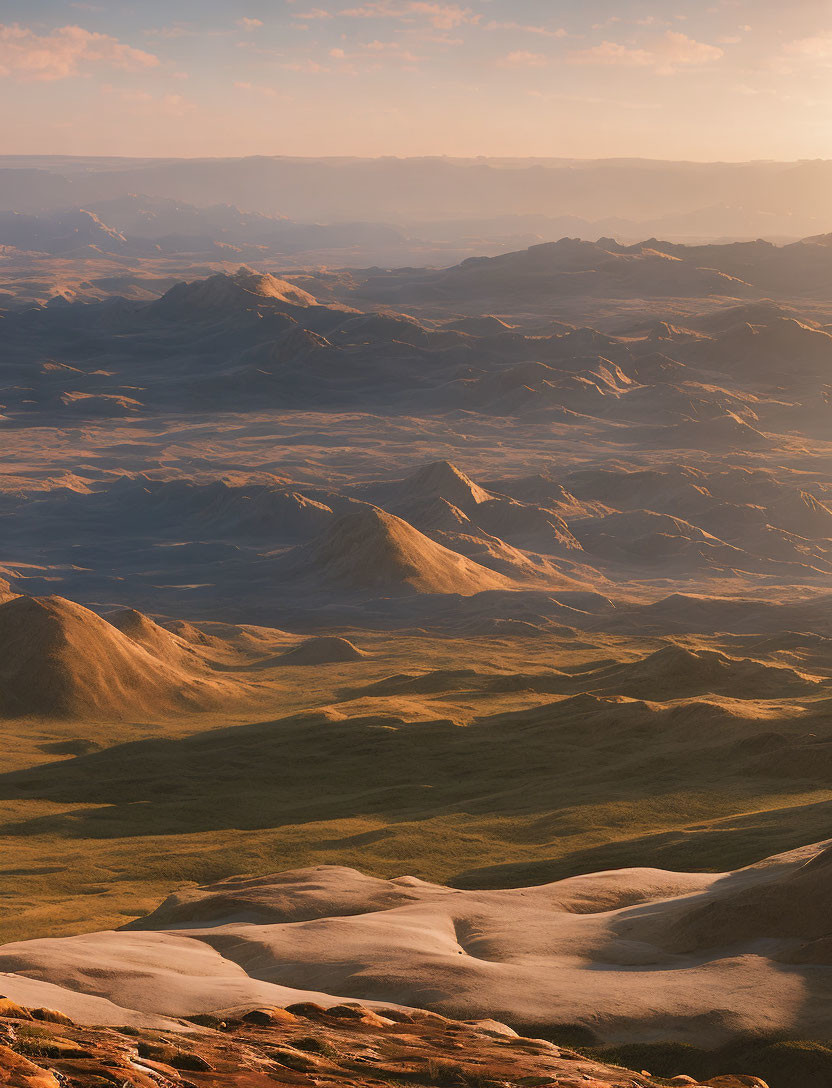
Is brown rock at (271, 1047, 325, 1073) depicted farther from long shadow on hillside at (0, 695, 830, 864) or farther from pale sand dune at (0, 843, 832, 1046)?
long shadow on hillside at (0, 695, 830, 864)

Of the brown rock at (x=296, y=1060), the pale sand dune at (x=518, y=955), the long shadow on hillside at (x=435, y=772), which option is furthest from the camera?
the long shadow on hillside at (x=435, y=772)

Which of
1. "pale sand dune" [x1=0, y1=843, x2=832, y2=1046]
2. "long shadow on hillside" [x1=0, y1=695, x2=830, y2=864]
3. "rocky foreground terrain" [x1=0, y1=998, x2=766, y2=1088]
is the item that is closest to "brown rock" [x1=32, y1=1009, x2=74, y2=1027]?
"rocky foreground terrain" [x1=0, y1=998, x2=766, y2=1088]

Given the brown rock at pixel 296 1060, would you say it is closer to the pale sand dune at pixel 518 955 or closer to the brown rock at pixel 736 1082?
the pale sand dune at pixel 518 955

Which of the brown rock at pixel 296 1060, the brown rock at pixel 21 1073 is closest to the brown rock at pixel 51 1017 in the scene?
the brown rock at pixel 296 1060

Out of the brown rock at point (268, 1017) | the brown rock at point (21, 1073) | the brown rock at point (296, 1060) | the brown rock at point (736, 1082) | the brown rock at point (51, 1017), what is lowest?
the brown rock at point (736, 1082)

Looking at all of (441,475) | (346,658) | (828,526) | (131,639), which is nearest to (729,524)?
(828,526)

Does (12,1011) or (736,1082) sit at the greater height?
(12,1011)

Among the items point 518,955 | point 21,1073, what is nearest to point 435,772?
point 518,955

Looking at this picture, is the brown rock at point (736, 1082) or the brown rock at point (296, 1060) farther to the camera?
the brown rock at point (736, 1082)

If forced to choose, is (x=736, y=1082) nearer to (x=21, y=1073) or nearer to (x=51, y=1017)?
(x=51, y=1017)
